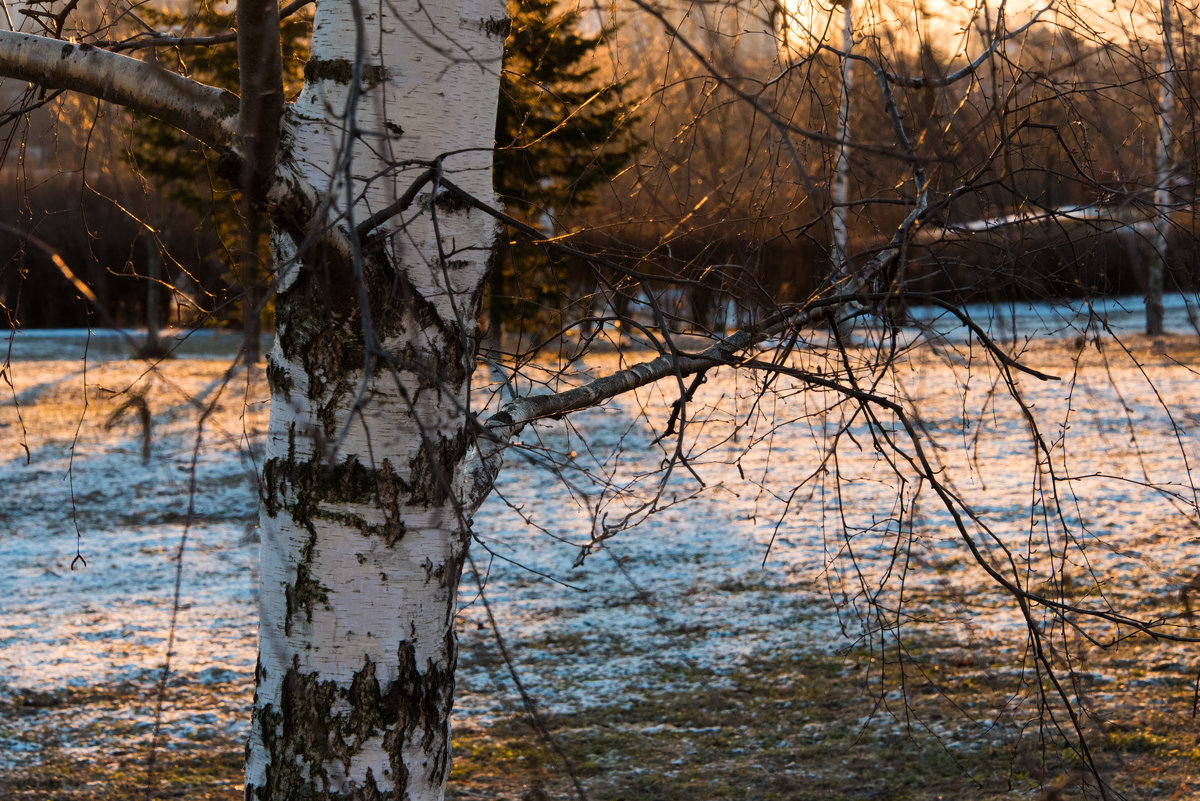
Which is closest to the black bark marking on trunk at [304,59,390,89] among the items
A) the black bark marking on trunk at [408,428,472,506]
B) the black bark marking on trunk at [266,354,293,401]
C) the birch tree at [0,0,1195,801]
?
the birch tree at [0,0,1195,801]

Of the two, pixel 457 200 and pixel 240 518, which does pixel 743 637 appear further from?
pixel 240 518

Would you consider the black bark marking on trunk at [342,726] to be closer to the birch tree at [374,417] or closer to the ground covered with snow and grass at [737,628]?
the birch tree at [374,417]

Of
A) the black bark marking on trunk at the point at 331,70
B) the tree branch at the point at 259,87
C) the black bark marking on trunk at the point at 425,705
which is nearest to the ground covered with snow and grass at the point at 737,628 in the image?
the black bark marking on trunk at the point at 425,705

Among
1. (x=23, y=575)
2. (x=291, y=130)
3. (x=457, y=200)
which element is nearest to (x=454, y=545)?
(x=457, y=200)

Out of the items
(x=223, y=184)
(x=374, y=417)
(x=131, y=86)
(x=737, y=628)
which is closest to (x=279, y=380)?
(x=374, y=417)

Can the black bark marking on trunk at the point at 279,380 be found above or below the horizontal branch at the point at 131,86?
below

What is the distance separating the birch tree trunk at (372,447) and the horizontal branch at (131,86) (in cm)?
14

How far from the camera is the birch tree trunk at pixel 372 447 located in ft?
5.98

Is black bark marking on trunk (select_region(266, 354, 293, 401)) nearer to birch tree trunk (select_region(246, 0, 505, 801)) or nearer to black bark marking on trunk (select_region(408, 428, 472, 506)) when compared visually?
birch tree trunk (select_region(246, 0, 505, 801))

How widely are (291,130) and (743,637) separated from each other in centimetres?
376

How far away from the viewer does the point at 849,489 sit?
7582 mm

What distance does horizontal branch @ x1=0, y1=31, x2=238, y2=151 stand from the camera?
1.65 m

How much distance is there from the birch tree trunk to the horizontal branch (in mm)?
145

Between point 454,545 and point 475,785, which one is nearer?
point 454,545
